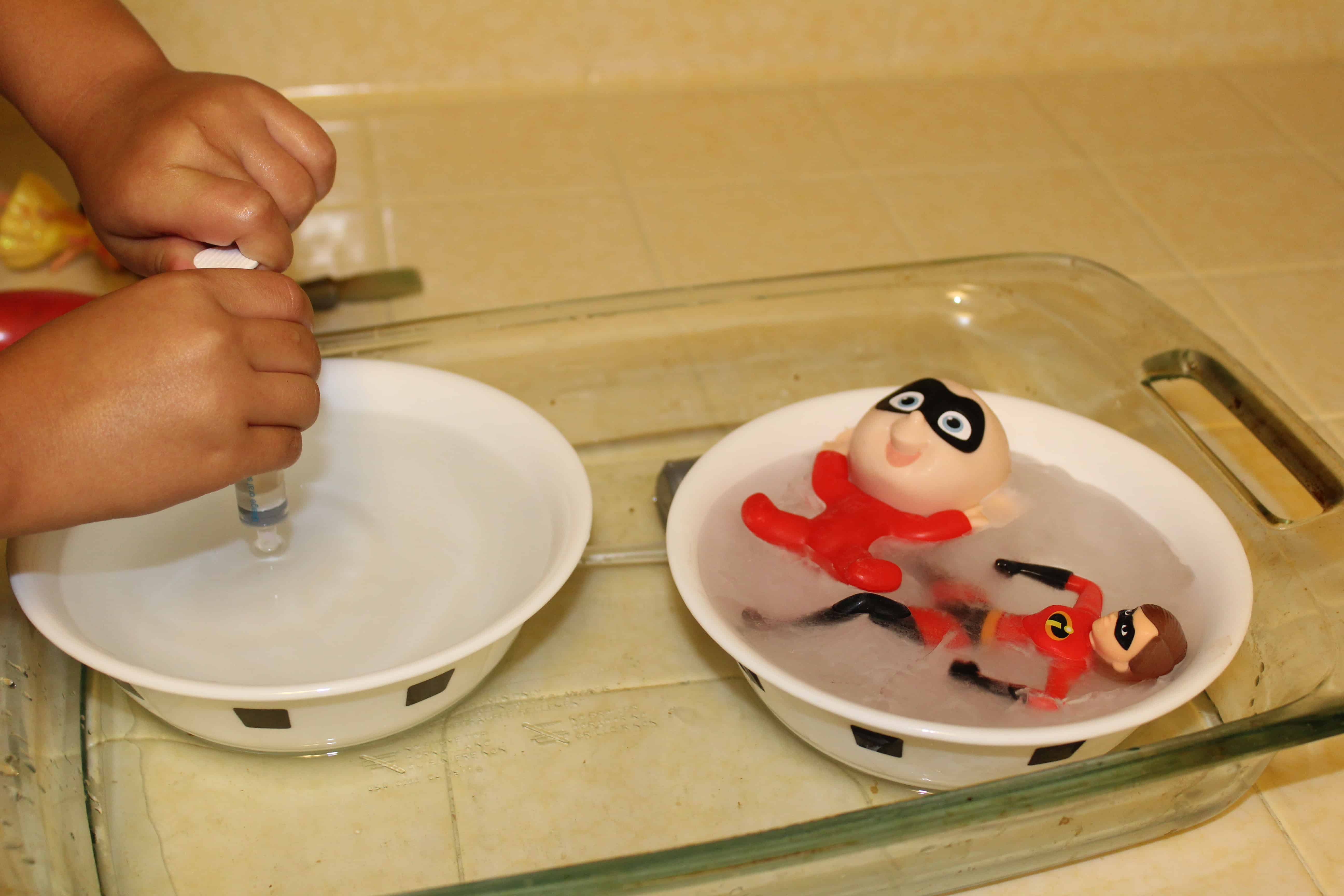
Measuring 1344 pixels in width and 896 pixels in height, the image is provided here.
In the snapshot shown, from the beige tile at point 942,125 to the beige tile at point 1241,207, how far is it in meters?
0.09

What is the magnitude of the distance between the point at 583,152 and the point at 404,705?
26.0 inches

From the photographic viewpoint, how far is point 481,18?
106 centimetres

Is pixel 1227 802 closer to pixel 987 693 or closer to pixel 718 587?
pixel 987 693

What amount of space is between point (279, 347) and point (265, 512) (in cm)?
11

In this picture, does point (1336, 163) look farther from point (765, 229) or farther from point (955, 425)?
point (955, 425)

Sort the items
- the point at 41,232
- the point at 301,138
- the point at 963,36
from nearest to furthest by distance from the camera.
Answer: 1. the point at 301,138
2. the point at 41,232
3. the point at 963,36

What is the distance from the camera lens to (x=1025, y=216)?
0.99m

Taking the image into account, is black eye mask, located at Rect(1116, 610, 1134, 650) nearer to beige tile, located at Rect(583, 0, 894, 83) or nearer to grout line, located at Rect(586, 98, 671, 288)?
grout line, located at Rect(586, 98, 671, 288)

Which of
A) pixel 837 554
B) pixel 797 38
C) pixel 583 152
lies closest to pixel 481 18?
pixel 583 152

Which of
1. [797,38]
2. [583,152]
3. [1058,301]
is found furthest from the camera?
[797,38]

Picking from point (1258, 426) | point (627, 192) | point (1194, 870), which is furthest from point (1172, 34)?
point (1194, 870)

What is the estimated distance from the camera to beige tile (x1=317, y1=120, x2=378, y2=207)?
0.95 meters

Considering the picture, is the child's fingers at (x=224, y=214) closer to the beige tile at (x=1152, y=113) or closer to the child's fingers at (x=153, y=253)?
the child's fingers at (x=153, y=253)

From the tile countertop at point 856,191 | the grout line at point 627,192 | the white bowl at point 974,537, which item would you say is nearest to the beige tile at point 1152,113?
the tile countertop at point 856,191
